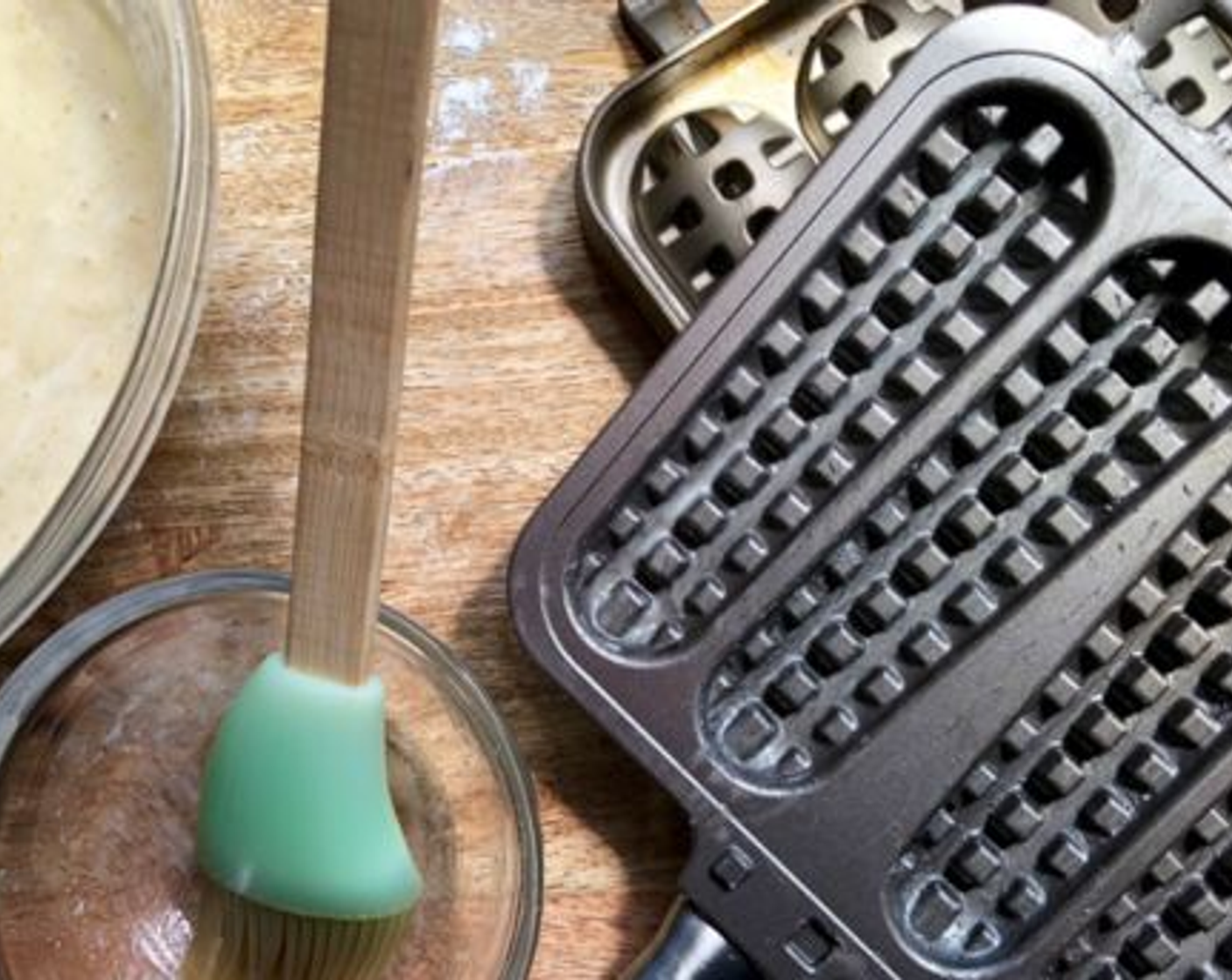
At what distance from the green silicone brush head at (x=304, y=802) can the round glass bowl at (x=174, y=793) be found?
9 cm

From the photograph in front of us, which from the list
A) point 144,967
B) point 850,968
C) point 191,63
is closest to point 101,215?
point 191,63

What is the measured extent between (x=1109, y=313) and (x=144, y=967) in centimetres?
45

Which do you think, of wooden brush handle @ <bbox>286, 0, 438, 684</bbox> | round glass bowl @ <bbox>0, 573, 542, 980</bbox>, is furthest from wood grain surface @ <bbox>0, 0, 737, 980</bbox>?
wooden brush handle @ <bbox>286, 0, 438, 684</bbox>

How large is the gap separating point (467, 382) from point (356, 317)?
0.85 feet

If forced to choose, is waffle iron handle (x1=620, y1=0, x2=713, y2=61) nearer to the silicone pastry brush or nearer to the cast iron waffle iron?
the cast iron waffle iron

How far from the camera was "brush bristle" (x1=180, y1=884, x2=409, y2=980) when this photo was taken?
78cm

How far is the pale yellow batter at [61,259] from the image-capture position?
2.65 ft

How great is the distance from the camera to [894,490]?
853 mm

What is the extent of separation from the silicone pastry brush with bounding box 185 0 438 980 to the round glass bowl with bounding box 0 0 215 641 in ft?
0.28

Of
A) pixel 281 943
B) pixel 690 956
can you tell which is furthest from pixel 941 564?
pixel 281 943

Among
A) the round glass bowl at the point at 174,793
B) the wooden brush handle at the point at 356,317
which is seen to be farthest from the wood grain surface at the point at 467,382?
the wooden brush handle at the point at 356,317

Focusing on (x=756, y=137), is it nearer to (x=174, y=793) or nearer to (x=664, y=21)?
(x=664, y=21)

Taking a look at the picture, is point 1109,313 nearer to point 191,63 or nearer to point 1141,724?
point 1141,724

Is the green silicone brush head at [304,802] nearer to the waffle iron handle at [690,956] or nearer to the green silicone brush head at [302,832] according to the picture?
the green silicone brush head at [302,832]
